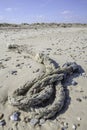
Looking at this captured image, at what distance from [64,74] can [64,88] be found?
0.67 m

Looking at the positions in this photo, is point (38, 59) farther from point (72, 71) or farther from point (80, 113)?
point (80, 113)

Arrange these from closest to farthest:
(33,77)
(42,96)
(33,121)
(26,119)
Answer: (33,121) → (26,119) → (42,96) → (33,77)

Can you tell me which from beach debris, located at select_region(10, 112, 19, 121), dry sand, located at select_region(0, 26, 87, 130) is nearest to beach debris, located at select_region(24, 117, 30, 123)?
dry sand, located at select_region(0, 26, 87, 130)

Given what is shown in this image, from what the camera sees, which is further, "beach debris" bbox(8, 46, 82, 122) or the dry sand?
"beach debris" bbox(8, 46, 82, 122)

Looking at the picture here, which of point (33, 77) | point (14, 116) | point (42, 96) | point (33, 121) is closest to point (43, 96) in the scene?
point (42, 96)

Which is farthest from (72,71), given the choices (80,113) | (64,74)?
(80,113)

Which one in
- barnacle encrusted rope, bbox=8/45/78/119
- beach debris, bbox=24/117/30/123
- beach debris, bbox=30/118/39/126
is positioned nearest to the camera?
beach debris, bbox=30/118/39/126

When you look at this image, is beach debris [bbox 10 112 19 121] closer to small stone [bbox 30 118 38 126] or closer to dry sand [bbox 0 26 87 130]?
dry sand [bbox 0 26 87 130]

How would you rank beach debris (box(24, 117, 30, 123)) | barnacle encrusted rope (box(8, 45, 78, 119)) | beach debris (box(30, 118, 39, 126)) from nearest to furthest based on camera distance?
beach debris (box(30, 118, 39, 126)), beach debris (box(24, 117, 30, 123)), barnacle encrusted rope (box(8, 45, 78, 119))

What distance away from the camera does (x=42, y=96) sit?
5.91 m

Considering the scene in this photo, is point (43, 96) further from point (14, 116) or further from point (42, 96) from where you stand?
point (14, 116)

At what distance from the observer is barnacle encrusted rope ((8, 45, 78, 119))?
18.5ft

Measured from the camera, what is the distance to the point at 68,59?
371 inches

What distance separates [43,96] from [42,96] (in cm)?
4
